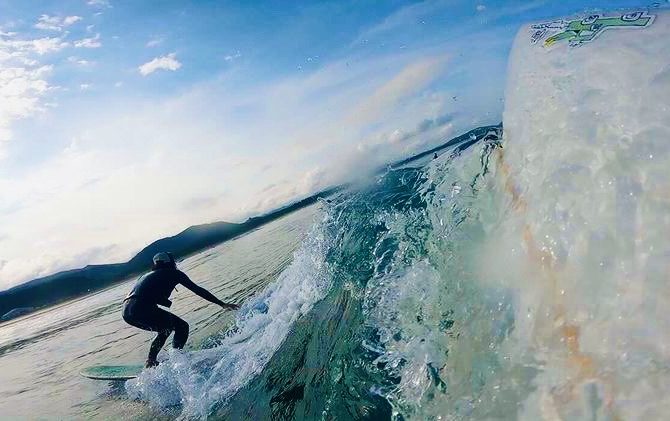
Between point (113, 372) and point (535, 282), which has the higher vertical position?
point (535, 282)

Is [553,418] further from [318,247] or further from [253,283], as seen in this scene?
[253,283]

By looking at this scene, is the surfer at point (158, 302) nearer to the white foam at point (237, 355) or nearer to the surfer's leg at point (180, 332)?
the surfer's leg at point (180, 332)

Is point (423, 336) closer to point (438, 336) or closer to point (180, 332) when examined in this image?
point (438, 336)

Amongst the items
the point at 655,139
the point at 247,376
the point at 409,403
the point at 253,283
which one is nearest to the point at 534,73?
the point at 655,139

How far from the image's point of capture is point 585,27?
3754mm

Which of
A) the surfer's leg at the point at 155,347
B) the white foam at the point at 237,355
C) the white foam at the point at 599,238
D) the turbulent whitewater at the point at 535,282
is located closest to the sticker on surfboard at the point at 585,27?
the turbulent whitewater at the point at 535,282

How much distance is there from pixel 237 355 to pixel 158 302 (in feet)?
8.76

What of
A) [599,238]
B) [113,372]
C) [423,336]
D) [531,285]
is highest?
[599,238]

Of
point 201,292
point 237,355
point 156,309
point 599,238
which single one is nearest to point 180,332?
point 156,309

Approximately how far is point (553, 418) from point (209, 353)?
649 centimetres

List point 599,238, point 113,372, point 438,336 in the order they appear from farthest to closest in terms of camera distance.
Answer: point 113,372 → point 438,336 → point 599,238

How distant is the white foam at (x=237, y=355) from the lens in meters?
5.83

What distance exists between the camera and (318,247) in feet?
30.8

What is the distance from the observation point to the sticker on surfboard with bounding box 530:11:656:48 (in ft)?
10.9
